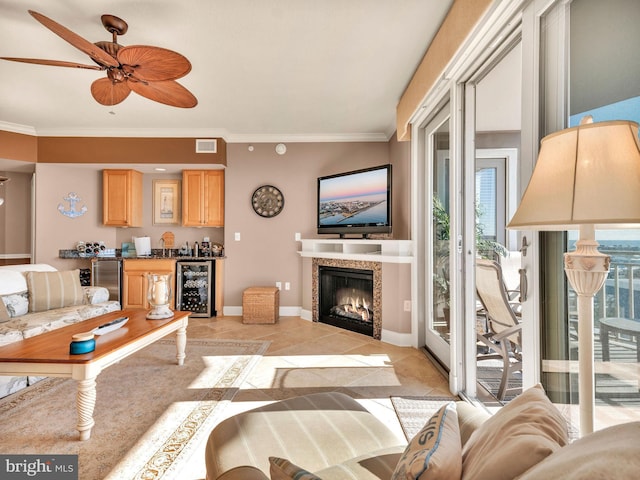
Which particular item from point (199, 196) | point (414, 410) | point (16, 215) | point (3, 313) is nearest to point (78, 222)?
point (16, 215)

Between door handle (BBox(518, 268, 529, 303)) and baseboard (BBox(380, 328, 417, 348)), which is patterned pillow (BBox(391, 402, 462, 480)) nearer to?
door handle (BBox(518, 268, 529, 303))

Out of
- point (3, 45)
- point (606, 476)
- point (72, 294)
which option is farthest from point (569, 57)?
point (72, 294)

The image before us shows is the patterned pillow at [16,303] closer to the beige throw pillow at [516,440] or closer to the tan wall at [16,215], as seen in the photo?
the tan wall at [16,215]

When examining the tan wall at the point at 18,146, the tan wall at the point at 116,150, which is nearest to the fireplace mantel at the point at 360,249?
the tan wall at the point at 116,150

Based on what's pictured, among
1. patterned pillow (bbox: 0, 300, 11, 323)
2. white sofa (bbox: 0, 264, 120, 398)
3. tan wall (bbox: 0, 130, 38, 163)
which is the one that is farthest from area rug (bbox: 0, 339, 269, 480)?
tan wall (bbox: 0, 130, 38, 163)

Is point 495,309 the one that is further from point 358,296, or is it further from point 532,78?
point 358,296

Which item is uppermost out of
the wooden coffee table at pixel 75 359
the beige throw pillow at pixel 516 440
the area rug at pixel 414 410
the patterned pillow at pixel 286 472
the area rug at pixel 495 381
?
the beige throw pillow at pixel 516 440

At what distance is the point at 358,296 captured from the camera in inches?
155

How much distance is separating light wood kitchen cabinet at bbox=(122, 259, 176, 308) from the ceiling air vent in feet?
5.44

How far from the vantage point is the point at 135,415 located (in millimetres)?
1947

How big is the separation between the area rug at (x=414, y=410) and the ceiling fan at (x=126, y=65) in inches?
104

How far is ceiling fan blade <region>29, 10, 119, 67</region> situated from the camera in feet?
5.38

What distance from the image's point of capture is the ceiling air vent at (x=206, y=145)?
4.38 metres

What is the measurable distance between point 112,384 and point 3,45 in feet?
9.22
